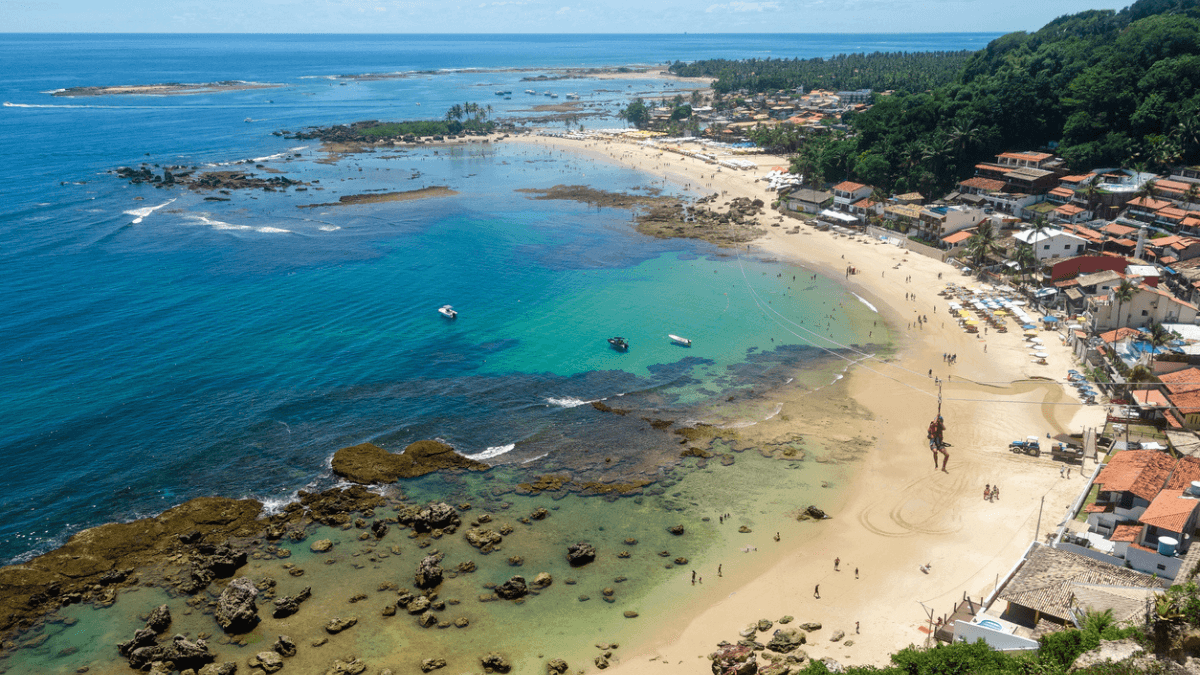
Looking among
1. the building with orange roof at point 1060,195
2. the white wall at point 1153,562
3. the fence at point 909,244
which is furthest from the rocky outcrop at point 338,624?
the building with orange roof at point 1060,195

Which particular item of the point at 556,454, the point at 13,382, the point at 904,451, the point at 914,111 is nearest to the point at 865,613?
the point at 904,451

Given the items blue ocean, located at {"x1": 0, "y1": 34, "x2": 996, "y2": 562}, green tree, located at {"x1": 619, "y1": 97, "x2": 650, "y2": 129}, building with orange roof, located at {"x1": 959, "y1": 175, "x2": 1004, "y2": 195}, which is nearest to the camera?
blue ocean, located at {"x1": 0, "y1": 34, "x2": 996, "y2": 562}

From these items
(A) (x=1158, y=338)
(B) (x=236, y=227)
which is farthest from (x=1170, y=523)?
(B) (x=236, y=227)

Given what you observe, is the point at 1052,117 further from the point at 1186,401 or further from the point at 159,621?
the point at 159,621

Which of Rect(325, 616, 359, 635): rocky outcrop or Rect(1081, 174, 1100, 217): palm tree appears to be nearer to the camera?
Rect(325, 616, 359, 635): rocky outcrop

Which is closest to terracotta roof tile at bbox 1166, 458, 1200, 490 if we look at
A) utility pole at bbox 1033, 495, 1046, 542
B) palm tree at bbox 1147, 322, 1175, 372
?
utility pole at bbox 1033, 495, 1046, 542

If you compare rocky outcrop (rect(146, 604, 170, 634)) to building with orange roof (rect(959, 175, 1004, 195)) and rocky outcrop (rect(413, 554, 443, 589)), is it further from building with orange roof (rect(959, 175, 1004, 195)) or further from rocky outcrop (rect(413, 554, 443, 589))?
building with orange roof (rect(959, 175, 1004, 195))
